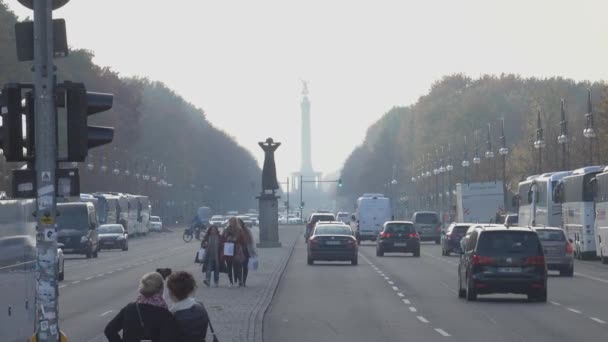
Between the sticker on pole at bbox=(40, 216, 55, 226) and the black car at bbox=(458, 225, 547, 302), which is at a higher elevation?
the sticker on pole at bbox=(40, 216, 55, 226)

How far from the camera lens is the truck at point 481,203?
3059 inches

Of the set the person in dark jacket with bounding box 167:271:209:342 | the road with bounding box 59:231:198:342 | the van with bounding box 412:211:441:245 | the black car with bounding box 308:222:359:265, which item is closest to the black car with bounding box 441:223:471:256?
the black car with bounding box 308:222:359:265

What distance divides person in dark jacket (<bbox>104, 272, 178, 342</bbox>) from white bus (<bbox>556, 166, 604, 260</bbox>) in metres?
45.4

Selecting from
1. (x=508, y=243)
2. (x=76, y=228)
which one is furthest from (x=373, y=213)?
(x=508, y=243)

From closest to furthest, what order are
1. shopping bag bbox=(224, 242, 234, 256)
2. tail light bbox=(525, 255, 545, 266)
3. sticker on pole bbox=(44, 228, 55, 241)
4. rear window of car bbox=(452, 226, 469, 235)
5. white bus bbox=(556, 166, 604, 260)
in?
sticker on pole bbox=(44, 228, 55, 241) → tail light bbox=(525, 255, 545, 266) → shopping bag bbox=(224, 242, 234, 256) → white bus bbox=(556, 166, 604, 260) → rear window of car bbox=(452, 226, 469, 235)

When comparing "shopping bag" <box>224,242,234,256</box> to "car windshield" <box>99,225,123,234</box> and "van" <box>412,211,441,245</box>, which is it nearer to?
"car windshield" <box>99,225,123,234</box>

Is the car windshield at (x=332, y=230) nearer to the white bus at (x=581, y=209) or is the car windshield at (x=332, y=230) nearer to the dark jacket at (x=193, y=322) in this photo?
the white bus at (x=581, y=209)

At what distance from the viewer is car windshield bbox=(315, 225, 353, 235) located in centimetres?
5228

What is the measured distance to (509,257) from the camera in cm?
3075

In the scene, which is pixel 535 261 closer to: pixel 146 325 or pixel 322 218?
pixel 146 325

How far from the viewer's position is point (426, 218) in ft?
280

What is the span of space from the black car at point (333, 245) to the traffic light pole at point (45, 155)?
38643 millimetres

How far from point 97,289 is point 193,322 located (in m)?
26.0

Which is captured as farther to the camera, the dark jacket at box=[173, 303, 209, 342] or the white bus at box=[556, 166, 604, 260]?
the white bus at box=[556, 166, 604, 260]
